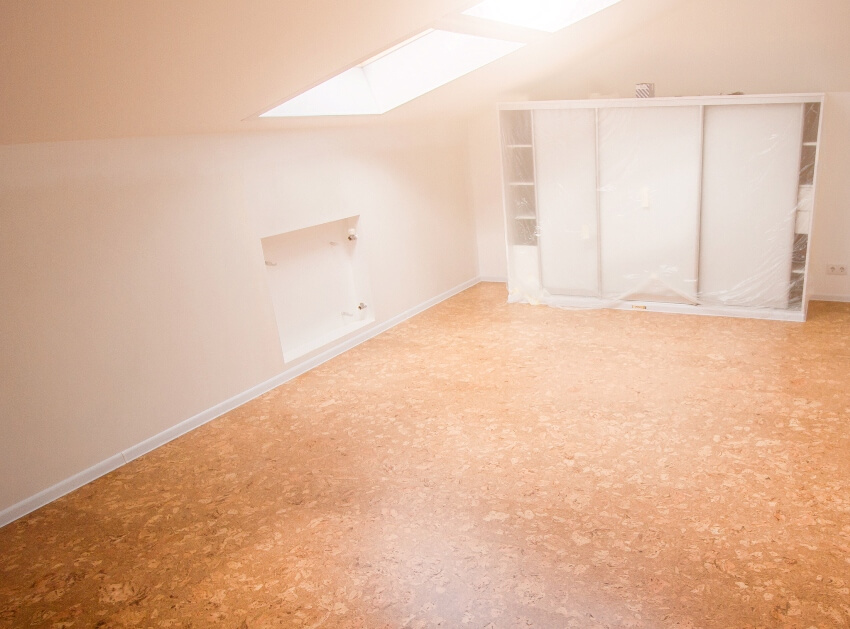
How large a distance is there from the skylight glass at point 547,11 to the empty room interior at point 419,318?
0.02m

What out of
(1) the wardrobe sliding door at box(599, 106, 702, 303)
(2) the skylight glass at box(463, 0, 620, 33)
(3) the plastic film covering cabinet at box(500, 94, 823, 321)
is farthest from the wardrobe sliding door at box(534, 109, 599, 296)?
(2) the skylight glass at box(463, 0, 620, 33)

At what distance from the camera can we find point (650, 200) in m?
5.07

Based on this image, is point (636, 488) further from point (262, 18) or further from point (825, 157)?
point (825, 157)

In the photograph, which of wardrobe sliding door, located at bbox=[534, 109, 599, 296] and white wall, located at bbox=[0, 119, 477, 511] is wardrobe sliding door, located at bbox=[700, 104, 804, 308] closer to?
wardrobe sliding door, located at bbox=[534, 109, 599, 296]

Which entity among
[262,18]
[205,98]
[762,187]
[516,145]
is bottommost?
[762,187]

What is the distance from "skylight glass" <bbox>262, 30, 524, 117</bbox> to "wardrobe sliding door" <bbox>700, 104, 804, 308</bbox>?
67.4 inches

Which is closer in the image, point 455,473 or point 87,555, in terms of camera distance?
point 87,555

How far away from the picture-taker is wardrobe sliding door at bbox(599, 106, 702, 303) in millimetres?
4840

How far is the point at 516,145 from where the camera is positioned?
18.1ft

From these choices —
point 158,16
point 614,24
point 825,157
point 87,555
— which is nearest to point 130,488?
point 87,555

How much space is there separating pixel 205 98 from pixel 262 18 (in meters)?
0.84

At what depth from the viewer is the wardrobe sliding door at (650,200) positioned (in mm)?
4840

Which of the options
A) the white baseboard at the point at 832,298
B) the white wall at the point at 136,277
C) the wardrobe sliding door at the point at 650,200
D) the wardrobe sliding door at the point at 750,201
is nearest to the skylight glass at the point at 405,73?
the white wall at the point at 136,277

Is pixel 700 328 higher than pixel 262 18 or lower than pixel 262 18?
lower
